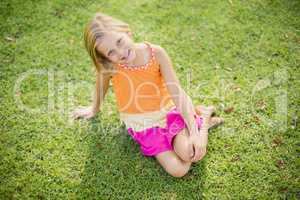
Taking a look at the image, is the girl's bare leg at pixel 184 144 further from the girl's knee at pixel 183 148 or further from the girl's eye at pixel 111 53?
the girl's eye at pixel 111 53

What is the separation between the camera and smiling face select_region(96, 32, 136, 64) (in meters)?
2.78

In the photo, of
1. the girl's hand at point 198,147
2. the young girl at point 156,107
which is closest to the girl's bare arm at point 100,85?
the young girl at point 156,107

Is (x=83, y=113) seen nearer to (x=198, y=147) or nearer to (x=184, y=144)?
(x=184, y=144)

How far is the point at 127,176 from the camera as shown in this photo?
133 inches

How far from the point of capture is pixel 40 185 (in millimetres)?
3350

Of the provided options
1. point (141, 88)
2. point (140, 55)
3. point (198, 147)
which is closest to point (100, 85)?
point (141, 88)

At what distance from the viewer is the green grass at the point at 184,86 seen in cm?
333

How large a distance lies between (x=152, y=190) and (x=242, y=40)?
7.12 ft

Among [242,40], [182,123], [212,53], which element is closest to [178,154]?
[182,123]

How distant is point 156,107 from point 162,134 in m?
0.25

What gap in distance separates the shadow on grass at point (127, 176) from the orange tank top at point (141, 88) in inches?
18.1

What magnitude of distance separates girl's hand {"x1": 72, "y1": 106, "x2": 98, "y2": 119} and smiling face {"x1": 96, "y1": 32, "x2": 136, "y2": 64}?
3.30 feet
